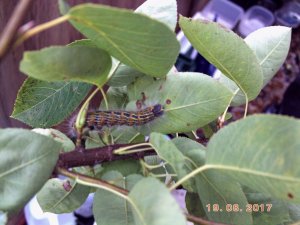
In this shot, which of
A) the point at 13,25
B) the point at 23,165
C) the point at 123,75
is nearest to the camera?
the point at 13,25

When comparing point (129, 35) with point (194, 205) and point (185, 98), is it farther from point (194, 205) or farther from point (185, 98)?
point (194, 205)

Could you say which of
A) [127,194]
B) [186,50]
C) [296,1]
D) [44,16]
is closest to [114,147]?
[127,194]

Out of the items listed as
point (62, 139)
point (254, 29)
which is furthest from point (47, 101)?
point (254, 29)

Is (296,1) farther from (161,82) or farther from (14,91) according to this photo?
(161,82)

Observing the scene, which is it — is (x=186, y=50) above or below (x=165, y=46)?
below

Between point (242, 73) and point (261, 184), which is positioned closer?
point (261, 184)

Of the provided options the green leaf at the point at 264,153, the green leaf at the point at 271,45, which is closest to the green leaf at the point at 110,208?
the green leaf at the point at 264,153
